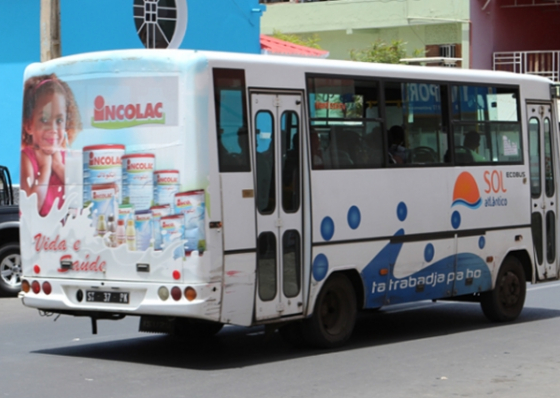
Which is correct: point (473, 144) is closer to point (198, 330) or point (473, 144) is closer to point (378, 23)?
point (198, 330)

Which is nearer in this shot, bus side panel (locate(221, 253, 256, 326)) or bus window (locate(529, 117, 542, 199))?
bus side panel (locate(221, 253, 256, 326))

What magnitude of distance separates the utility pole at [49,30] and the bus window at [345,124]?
21.0 feet

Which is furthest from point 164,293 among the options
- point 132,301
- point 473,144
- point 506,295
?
point 506,295

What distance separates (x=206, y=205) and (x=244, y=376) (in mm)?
1455

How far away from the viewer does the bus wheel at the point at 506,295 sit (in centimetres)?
1237

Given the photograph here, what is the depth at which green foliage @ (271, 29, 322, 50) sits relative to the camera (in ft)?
117

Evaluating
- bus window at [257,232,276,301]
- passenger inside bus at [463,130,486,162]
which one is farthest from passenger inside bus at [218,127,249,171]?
passenger inside bus at [463,130,486,162]

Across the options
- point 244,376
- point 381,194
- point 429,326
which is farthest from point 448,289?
point 244,376

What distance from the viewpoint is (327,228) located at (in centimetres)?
996

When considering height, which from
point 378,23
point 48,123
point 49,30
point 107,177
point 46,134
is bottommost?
point 107,177

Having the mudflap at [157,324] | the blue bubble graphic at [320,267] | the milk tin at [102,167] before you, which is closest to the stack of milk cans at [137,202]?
the milk tin at [102,167]

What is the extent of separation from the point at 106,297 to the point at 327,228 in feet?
7.19

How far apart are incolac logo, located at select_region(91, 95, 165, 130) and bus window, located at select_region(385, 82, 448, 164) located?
2828mm

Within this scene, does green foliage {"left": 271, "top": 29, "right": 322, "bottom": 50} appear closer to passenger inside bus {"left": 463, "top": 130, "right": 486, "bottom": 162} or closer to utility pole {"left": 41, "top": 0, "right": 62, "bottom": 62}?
utility pole {"left": 41, "top": 0, "right": 62, "bottom": 62}
